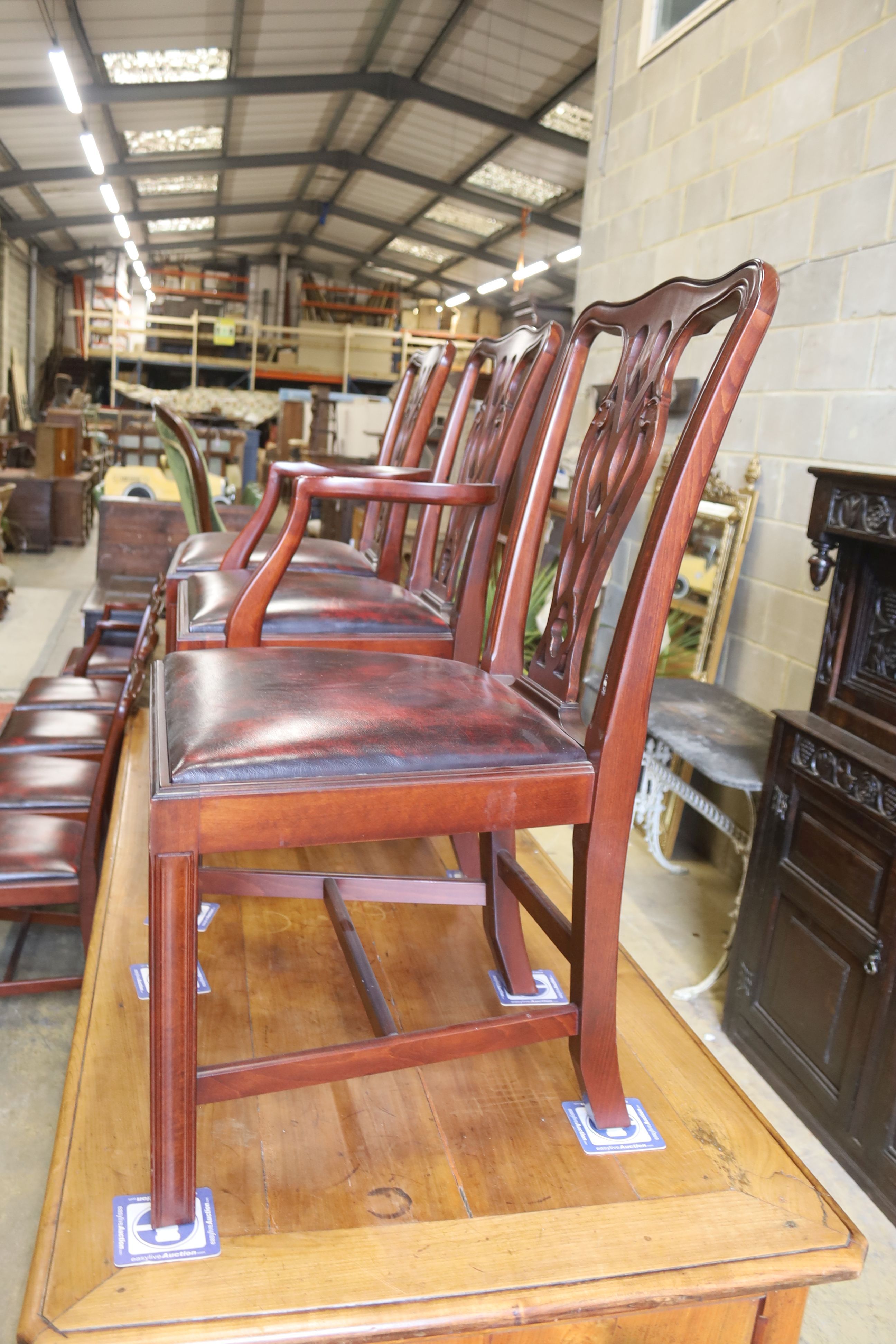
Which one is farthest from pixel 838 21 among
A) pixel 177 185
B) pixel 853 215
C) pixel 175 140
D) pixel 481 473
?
pixel 177 185

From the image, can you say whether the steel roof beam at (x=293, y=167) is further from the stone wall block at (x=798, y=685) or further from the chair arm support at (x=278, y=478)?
the stone wall block at (x=798, y=685)

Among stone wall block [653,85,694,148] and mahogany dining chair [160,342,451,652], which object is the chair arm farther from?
stone wall block [653,85,694,148]

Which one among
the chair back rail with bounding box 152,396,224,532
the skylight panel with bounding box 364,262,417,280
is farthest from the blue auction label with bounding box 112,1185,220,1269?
the skylight panel with bounding box 364,262,417,280

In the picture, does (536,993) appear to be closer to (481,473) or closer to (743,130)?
(481,473)

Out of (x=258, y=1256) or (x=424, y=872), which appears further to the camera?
(x=424, y=872)

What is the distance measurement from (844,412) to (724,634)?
0.73 meters

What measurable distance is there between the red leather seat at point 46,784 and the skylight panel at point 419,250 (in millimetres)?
15537

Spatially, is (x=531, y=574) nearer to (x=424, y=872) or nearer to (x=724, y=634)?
(x=424, y=872)

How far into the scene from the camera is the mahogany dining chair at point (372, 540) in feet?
6.64

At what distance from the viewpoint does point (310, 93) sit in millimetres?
9234

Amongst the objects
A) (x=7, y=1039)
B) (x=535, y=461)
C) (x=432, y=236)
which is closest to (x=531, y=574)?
(x=535, y=461)

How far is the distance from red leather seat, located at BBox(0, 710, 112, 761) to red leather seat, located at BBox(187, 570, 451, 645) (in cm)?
84

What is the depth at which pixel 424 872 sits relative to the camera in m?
1.79

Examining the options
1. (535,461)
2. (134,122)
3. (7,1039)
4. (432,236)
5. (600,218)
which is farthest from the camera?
(432,236)
